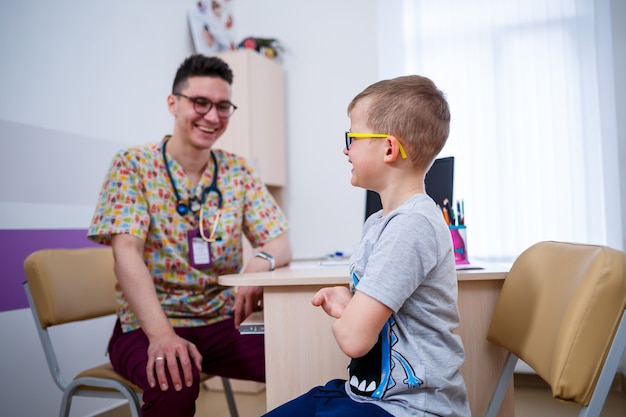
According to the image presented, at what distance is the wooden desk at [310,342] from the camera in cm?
139

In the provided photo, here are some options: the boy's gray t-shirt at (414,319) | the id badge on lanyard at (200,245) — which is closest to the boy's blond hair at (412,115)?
the boy's gray t-shirt at (414,319)

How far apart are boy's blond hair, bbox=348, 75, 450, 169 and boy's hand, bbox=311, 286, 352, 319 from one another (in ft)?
0.96

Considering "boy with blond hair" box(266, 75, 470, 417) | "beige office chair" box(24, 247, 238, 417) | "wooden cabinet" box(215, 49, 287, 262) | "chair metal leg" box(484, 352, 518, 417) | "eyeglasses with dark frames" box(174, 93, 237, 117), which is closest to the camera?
"boy with blond hair" box(266, 75, 470, 417)

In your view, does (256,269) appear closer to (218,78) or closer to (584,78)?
(218,78)

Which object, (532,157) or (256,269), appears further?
(532,157)

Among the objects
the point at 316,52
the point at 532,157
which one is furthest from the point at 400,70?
the point at 532,157

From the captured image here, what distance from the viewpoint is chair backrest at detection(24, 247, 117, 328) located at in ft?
5.65

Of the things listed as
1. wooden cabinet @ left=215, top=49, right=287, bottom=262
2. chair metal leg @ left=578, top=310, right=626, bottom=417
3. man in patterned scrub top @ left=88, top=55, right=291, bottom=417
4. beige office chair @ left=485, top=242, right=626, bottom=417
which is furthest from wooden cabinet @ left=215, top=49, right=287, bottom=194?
chair metal leg @ left=578, top=310, right=626, bottom=417

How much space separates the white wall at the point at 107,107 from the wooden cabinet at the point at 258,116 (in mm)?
174

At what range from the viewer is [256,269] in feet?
5.85

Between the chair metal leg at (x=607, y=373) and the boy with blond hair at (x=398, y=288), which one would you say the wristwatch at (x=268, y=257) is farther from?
the chair metal leg at (x=607, y=373)

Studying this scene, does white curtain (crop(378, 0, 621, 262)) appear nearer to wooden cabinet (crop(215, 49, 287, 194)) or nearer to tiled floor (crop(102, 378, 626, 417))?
tiled floor (crop(102, 378, 626, 417))

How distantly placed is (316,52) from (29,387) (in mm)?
2895

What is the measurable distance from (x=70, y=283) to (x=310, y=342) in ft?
2.91
